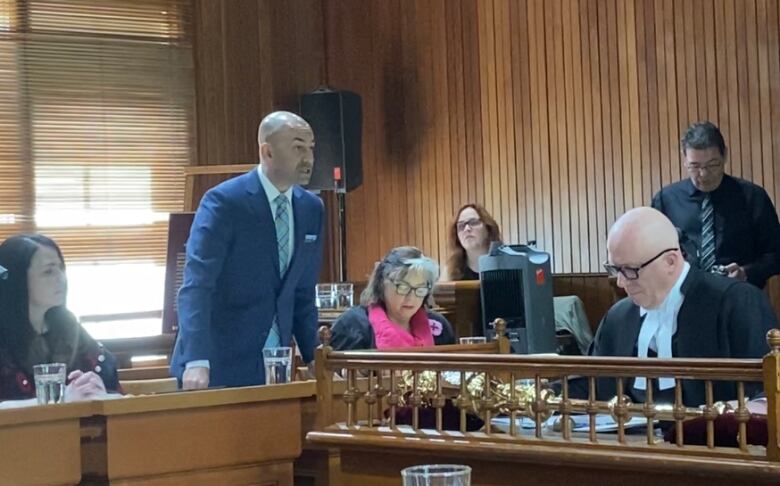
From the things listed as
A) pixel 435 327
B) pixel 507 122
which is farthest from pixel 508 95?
pixel 435 327

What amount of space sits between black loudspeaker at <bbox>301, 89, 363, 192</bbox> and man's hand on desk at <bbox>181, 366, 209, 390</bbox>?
4194 millimetres

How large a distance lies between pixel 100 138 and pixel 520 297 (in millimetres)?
3032

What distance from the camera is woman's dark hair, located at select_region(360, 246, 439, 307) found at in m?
4.60

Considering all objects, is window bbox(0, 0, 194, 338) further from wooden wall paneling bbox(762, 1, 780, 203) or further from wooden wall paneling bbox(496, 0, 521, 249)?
wooden wall paneling bbox(762, 1, 780, 203)

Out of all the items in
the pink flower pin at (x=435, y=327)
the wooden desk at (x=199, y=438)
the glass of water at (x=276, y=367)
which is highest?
the pink flower pin at (x=435, y=327)

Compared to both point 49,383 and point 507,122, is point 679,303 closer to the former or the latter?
point 49,383

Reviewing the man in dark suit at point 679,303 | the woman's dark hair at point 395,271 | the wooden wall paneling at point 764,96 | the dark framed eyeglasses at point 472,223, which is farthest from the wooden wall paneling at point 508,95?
the man in dark suit at point 679,303

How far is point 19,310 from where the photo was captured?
3625mm

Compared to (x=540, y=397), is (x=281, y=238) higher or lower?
higher

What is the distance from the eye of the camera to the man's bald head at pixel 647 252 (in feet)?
10.1

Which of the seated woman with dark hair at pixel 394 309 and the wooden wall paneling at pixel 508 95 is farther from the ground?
the wooden wall paneling at pixel 508 95

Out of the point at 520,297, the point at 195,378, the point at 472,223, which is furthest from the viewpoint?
the point at 472,223

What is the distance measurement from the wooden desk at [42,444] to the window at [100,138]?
482cm

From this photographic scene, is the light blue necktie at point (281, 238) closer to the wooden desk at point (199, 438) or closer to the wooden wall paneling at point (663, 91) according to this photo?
the wooden desk at point (199, 438)
